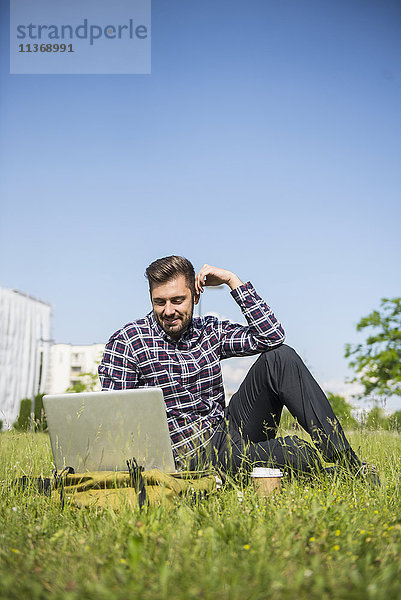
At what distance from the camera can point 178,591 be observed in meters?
1.14

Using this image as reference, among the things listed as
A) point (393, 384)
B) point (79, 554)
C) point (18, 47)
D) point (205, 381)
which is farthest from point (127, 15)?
point (393, 384)

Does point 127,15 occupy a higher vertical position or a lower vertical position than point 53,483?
higher

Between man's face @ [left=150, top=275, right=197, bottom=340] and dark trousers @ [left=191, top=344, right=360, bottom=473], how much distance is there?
496 mm

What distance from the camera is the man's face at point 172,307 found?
298 cm

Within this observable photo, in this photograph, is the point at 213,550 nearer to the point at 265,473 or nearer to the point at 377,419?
the point at 265,473

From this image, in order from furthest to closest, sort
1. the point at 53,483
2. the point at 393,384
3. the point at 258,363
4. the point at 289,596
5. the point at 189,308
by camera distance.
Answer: the point at 393,384, the point at 189,308, the point at 258,363, the point at 53,483, the point at 289,596

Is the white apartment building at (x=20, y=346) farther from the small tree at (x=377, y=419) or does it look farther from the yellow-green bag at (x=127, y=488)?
the yellow-green bag at (x=127, y=488)

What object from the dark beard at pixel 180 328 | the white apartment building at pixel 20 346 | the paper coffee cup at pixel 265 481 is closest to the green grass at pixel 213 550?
the paper coffee cup at pixel 265 481

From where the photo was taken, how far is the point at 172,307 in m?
2.98

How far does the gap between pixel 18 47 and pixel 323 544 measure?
5151 millimetres

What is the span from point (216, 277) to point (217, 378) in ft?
2.15

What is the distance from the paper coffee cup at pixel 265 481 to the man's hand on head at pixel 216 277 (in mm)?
1228

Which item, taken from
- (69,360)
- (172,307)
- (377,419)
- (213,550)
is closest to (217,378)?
(172,307)

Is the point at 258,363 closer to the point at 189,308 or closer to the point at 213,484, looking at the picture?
the point at 189,308
